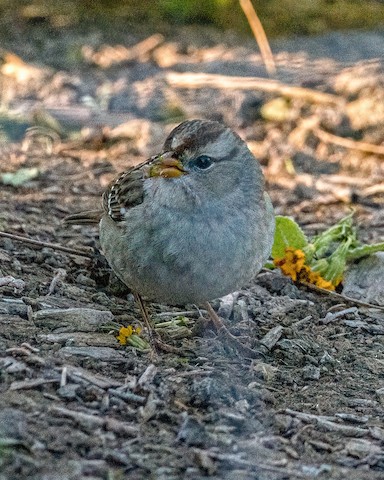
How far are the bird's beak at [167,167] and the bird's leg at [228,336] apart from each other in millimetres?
918

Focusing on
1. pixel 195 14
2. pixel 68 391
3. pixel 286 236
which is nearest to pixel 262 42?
pixel 195 14

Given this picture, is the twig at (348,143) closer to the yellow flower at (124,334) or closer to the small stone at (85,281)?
the small stone at (85,281)

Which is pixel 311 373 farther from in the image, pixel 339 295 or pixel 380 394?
pixel 339 295

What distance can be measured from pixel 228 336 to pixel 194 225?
0.70 meters

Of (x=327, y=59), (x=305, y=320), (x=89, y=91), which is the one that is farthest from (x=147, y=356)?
(x=327, y=59)

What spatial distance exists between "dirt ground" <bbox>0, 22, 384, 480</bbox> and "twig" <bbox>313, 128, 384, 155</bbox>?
0.02 meters

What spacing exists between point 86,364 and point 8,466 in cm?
109

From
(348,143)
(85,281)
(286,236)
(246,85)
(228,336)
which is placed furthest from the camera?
(246,85)

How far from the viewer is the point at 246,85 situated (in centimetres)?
870

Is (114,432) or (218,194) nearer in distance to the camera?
(114,432)

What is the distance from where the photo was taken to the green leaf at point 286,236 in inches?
224

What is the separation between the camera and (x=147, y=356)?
4488 mm

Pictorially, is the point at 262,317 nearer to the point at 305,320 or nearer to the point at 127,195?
the point at 305,320

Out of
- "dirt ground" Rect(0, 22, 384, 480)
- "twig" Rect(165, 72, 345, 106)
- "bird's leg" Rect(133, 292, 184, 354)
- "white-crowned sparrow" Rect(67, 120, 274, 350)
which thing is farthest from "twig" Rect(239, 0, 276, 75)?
"bird's leg" Rect(133, 292, 184, 354)
